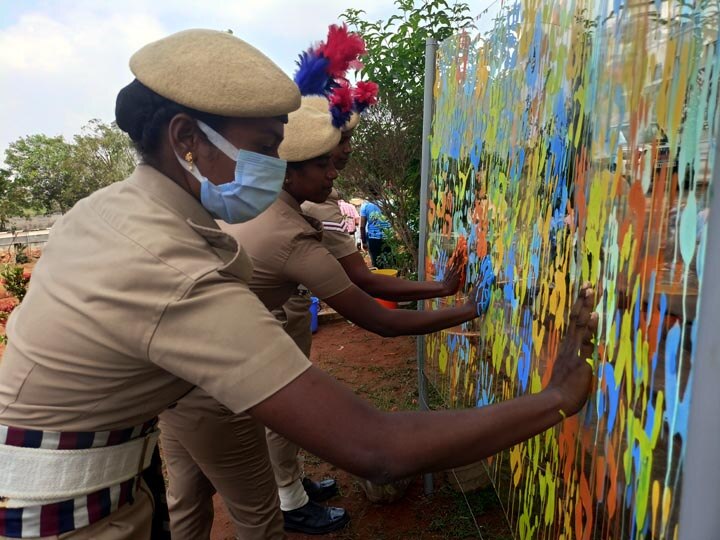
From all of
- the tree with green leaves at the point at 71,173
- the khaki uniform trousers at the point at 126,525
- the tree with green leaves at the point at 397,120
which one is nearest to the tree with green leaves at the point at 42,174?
the tree with green leaves at the point at 71,173

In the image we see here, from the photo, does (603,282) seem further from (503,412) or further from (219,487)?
(219,487)

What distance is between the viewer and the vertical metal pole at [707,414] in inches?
32.3

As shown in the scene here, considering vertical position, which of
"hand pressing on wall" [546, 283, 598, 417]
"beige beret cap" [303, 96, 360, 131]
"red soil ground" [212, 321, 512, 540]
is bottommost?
"red soil ground" [212, 321, 512, 540]

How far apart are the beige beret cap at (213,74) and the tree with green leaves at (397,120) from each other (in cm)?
347

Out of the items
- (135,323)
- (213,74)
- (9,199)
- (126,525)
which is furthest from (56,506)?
(9,199)

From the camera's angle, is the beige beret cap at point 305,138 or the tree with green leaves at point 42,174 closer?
the beige beret cap at point 305,138

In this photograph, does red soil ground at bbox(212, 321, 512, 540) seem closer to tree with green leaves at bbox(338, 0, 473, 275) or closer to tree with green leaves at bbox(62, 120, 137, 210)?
tree with green leaves at bbox(338, 0, 473, 275)

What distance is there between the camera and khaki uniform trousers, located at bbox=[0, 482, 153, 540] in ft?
4.21

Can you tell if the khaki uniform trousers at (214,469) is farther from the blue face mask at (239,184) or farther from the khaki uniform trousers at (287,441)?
the blue face mask at (239,184)

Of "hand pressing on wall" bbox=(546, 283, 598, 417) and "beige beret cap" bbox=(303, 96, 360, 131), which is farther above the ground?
"beige beret cap" bbox=(303, 96, 360, 131)

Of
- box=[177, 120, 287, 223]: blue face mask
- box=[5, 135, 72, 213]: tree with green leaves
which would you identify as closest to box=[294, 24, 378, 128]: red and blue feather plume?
box=[177, 120, 287, 223]: blue face mask

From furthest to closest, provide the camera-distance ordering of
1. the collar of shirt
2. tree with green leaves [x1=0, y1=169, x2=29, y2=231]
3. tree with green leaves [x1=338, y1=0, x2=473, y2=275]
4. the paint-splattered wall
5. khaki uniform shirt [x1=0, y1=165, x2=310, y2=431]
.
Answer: tree with green leaves [x1=0, y1=169, x2=29, y2=231]
tree with green leaves [x1=338, y1=0, x2=473, y2=275]
the collar of shirt
khaki uniform shirt [x1=0, y1=165, x2=310, y2=431]
the paint-splattered wall

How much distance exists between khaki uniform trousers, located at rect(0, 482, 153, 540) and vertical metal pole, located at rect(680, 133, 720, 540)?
1.20 metres

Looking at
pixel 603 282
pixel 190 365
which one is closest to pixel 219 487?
pixel 190 365
